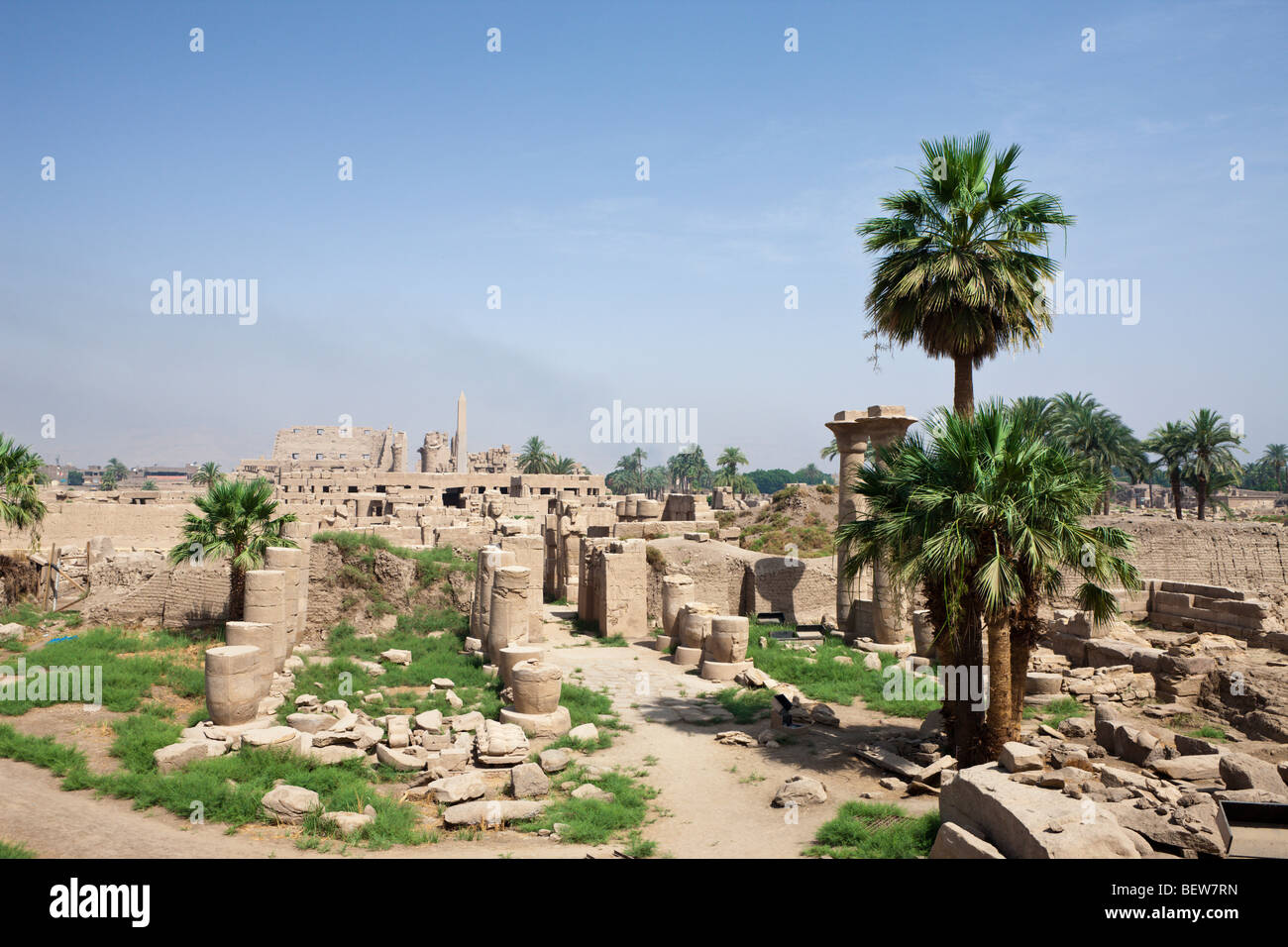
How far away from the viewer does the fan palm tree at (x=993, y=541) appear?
33.8 ft

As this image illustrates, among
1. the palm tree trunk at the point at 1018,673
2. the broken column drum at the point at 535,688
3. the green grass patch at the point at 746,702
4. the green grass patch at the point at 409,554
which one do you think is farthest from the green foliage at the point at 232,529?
the palm tree trunk at the point at 1018,673

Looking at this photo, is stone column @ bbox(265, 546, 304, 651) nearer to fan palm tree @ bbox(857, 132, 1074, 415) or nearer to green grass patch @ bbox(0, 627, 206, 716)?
green grass patch @ bbox(0, 627, 206, 716)

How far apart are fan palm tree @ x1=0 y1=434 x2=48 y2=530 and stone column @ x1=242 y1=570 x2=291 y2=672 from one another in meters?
9.76

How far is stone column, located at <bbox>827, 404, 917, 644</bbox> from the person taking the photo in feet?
69.1

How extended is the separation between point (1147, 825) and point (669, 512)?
133ft

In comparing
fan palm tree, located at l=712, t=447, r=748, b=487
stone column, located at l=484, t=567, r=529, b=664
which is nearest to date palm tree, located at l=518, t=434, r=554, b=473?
fan palm tree, located at l=712, t=447, r=748, b=487

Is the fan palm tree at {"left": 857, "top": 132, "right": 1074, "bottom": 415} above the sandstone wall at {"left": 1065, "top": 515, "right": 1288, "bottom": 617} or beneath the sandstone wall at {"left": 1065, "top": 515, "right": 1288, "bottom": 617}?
above

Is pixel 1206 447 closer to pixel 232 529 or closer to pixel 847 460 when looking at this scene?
pixel 847 460

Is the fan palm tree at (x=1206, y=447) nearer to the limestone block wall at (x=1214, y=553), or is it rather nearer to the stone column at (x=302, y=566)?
the limestone block wall at (x=1214, y=553)

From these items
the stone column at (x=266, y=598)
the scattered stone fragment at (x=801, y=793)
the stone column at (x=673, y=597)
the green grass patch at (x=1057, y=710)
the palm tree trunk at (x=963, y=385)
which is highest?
the palm tree trunk at (x=963, y=385)

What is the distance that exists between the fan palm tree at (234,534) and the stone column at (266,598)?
5.57 ft
